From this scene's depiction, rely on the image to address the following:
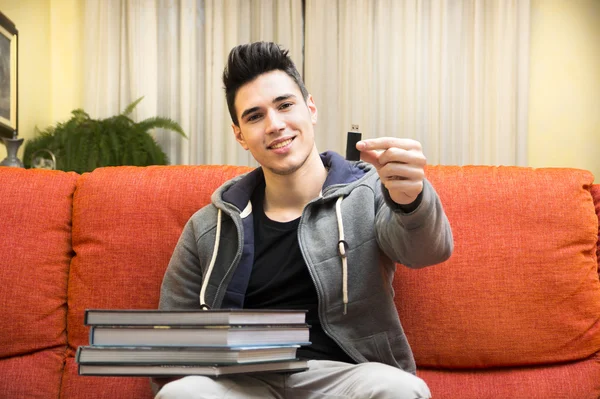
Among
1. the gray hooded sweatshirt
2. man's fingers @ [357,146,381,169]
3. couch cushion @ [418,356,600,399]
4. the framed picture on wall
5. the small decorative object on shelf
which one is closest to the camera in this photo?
man's fingers @ [357,146,381,169]

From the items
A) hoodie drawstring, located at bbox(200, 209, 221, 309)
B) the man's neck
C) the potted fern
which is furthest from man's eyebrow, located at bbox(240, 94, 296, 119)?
the potted fern

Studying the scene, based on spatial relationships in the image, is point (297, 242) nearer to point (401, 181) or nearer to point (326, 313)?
point (326, 313)

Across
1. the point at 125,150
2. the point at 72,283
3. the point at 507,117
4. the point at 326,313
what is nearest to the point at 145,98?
the point at 125,150

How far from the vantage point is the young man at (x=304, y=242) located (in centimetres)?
151

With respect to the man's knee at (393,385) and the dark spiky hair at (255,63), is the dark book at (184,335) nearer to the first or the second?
the man's knee at (393,385)

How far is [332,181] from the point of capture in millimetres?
1824

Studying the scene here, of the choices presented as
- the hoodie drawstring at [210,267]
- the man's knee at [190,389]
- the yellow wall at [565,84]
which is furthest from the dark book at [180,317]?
the yellow wall at [565,84]

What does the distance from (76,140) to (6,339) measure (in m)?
2.99

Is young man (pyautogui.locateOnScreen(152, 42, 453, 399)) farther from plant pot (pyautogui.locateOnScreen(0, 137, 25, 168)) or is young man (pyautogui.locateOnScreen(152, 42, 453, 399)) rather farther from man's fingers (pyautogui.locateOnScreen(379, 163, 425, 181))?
plant pot (pyautogui.locateOnScreen(0, 137, 25, 168))

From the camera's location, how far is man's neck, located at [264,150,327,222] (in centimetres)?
190

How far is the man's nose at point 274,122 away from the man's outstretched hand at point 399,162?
0.44 metres

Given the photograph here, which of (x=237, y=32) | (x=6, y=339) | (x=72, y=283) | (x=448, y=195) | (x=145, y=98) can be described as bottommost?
(x=6, y=339)

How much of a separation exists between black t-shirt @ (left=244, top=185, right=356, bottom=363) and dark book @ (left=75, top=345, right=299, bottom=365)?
32 centimetres

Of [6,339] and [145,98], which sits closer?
[6,339]
